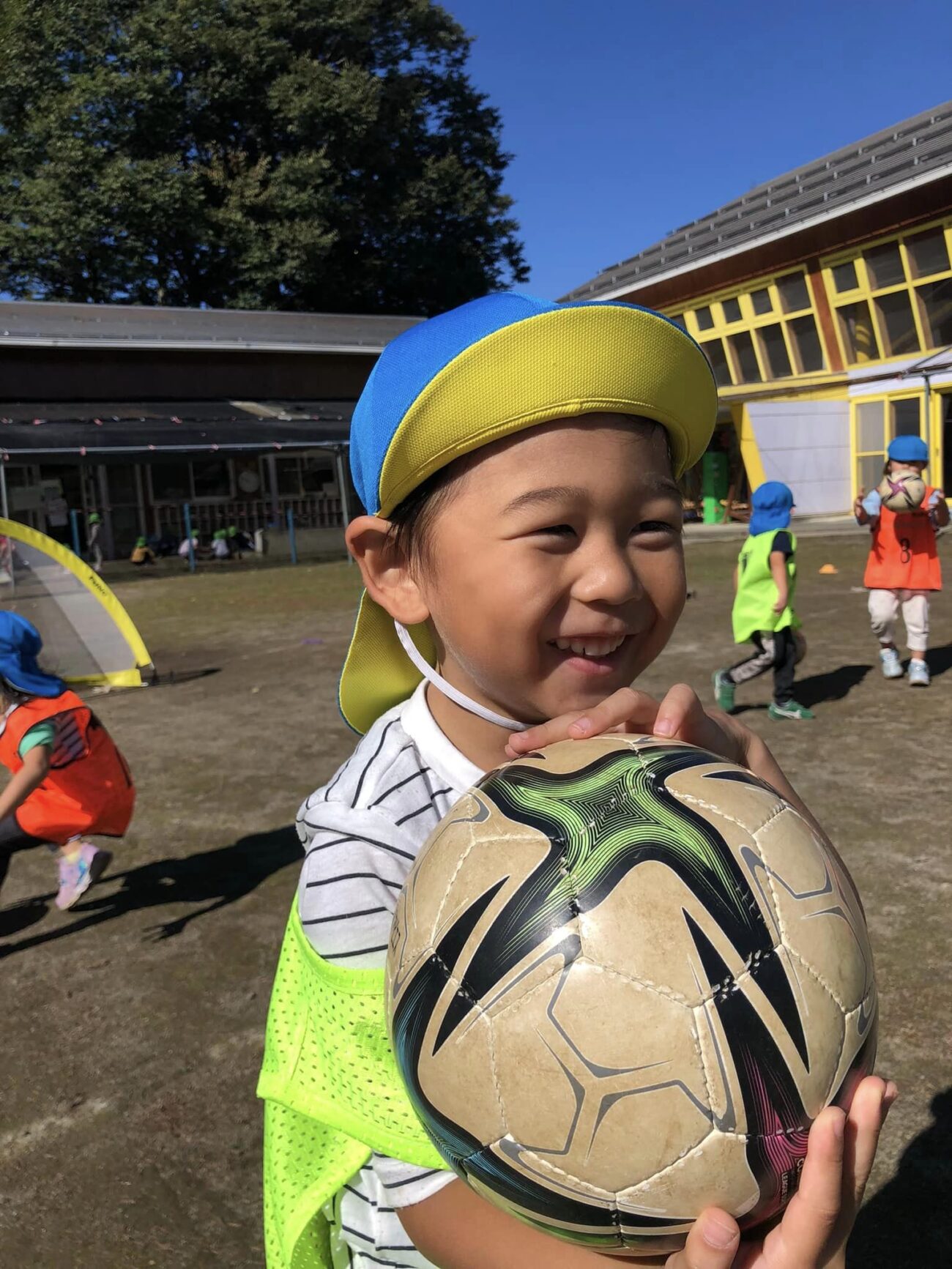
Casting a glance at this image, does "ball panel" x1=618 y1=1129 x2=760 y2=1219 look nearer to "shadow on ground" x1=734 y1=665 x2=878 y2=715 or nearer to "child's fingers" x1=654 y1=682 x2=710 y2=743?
"child's fingers" x1=654 y1=682 x2=710 y2=743

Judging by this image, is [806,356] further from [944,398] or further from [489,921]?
[489,921]

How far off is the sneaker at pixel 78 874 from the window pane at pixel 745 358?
80.6ft

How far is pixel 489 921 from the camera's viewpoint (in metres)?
1.09

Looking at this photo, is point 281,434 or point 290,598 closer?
point 290,598

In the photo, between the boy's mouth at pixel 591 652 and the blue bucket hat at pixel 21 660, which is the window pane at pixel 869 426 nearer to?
the blue bucket hat at pixel 21 660

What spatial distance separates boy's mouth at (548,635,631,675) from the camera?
137 centimetres

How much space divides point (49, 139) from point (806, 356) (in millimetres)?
22429

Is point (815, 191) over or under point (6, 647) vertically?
over

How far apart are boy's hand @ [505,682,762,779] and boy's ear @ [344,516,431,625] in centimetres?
29

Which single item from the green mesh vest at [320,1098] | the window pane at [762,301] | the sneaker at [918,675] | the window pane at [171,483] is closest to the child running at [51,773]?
the green mesh vest at [320,1098]

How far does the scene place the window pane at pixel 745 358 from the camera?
26.0 meters

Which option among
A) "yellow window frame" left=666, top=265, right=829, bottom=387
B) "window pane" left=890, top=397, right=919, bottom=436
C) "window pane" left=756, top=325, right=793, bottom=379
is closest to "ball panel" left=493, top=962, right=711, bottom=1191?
"window pane" left=890, top=397, right=919, bottom=436

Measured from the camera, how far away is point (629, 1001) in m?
1.00

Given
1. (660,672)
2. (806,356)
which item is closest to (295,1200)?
(660,672)
